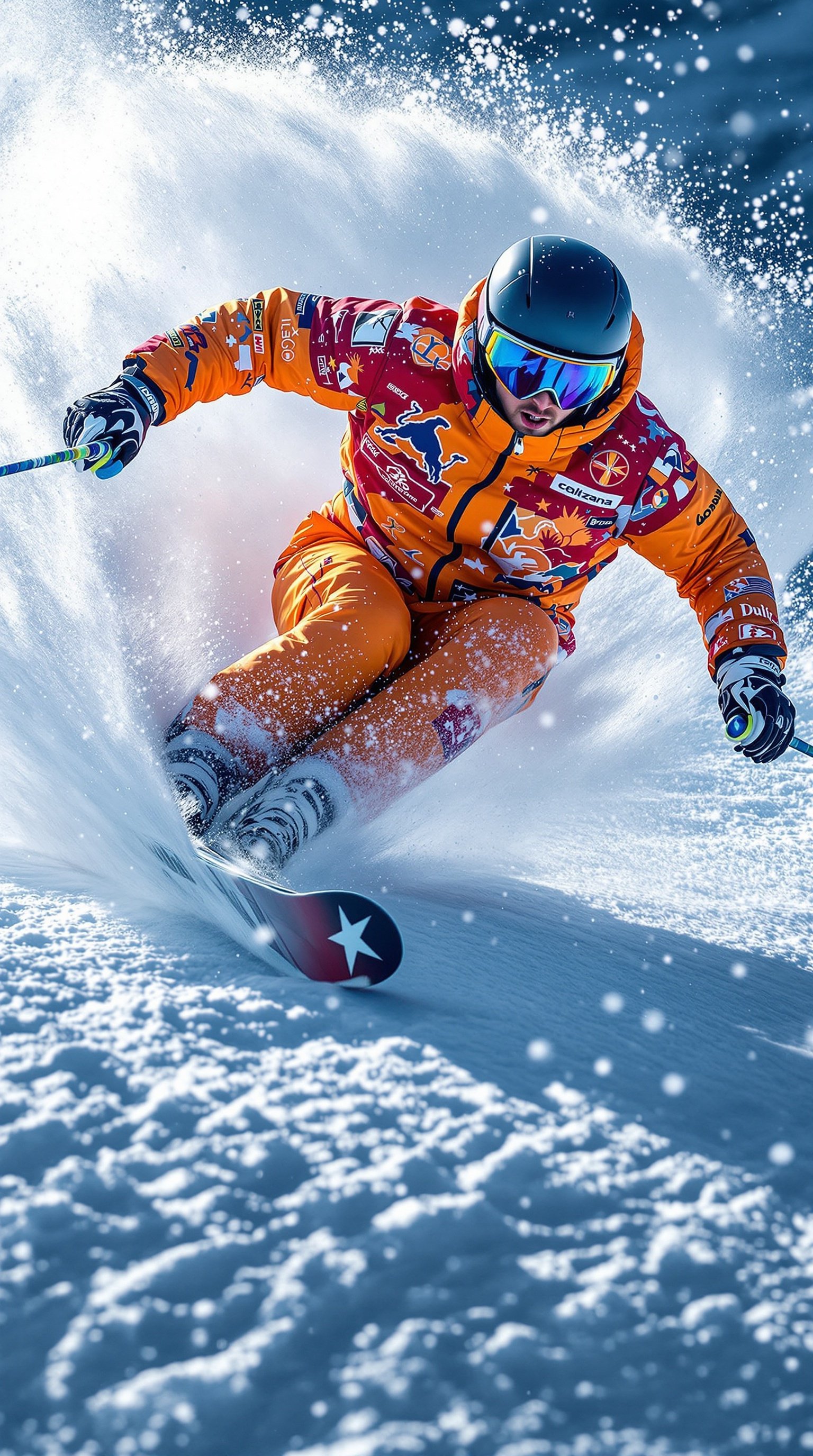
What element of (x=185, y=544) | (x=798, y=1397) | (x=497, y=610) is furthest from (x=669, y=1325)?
(x=185, y=544)

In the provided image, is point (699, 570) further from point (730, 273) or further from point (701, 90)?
point (701, 90)

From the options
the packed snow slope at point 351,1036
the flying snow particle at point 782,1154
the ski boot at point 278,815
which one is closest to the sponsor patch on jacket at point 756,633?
the packed snow slope at point 351,1036

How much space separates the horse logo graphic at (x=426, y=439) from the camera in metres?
1.93

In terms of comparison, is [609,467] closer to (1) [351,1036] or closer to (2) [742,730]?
(2) [742,730]

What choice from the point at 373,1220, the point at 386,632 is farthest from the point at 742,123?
the point at 373,1220

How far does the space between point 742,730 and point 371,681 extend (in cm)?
72

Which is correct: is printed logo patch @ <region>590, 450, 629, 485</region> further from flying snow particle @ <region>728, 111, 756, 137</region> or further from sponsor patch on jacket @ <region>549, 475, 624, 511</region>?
flying snow particle @ <region>728, 111, 756, 137</region>

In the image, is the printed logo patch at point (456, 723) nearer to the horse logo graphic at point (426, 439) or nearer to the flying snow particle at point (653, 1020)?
the horse logo graphic at point (426, 439)

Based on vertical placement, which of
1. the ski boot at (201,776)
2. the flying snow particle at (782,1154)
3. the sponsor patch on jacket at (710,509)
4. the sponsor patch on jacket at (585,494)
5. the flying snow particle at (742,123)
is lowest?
the flying snow particle at (782,1154)

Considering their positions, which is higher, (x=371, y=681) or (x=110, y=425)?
(x=110, y=425)

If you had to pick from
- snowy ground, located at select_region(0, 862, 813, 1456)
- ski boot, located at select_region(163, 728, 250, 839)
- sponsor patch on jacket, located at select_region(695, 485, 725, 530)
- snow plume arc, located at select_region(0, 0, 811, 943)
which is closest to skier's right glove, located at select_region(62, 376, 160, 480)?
snow plume arc, located at select_region(0, 0, 811, 943)

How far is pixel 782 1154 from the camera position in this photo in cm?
100

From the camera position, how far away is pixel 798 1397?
0.72 m

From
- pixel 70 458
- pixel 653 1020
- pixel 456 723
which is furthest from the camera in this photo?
pixel 456 723
